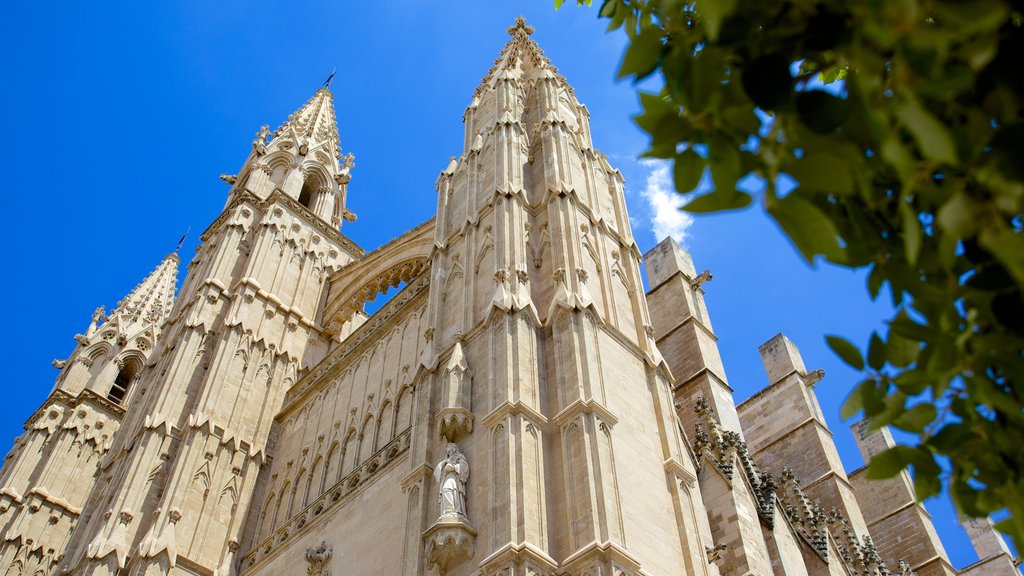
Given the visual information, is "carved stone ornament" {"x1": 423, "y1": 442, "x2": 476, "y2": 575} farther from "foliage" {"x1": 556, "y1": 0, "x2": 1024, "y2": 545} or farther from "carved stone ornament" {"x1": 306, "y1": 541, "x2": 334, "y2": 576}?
"foliage" {"x1": 556, "y1": 0, "x2": 1024, "y2": 545}

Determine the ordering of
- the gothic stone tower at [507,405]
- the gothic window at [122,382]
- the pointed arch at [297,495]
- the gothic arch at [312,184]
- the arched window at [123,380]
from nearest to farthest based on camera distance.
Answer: the gothic stone tower at [507,405] → the pointed arch at [297,495] → the gothic arch at [312,184] → the gothic window at [122,382] → the arched window at [123,380]

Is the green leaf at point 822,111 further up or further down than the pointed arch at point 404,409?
further down

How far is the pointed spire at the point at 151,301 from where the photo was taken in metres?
39.8

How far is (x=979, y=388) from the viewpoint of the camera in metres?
2.78

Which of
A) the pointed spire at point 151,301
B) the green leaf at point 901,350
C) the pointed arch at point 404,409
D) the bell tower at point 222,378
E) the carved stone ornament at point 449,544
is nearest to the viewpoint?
the green leaf at point 901,350

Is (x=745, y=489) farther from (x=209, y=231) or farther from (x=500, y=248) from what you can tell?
(x=209, y=231)

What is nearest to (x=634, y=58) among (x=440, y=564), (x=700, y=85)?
(x=700, y=85)

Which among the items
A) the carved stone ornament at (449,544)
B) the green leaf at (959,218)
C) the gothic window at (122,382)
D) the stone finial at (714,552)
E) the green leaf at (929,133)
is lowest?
the green leaf at (959,218)

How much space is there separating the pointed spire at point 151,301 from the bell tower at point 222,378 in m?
13.5

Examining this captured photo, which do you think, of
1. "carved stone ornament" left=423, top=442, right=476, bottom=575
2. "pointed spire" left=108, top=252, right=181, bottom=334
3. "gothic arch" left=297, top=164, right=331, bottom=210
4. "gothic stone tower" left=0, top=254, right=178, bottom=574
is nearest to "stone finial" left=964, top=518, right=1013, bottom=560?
"carved stone ornament" left=423, top=442, right=476, bottom=575

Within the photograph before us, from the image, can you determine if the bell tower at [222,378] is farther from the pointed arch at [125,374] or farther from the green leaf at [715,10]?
the green leaf at [715,10]

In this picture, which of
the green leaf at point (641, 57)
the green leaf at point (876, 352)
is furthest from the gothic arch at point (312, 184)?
the green leaf at point (876, 352)

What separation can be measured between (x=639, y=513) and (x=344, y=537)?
18.0ft

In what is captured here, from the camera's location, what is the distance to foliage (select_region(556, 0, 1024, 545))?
8.39 feet
